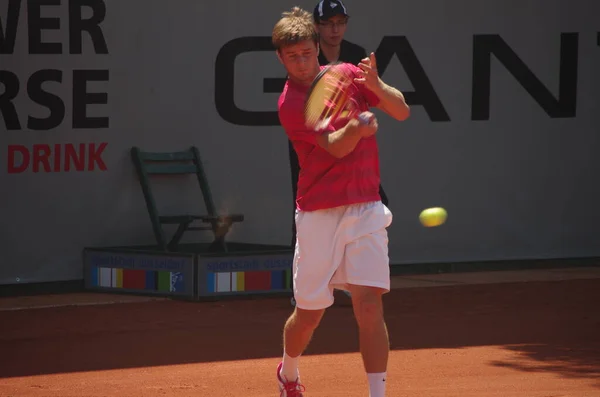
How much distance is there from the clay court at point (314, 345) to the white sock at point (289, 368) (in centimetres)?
39

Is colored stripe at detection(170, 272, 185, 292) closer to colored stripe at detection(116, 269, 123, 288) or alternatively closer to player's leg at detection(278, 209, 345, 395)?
colored stripe at detection(116, 269, 123, 288)

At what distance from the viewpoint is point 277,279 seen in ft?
27.2

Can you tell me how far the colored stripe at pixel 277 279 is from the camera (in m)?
8.27

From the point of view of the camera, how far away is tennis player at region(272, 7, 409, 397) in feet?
15.6

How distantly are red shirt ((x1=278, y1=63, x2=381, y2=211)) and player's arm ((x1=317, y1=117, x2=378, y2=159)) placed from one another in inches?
5.4

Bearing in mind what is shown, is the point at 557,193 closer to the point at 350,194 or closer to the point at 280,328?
the point at 280,328

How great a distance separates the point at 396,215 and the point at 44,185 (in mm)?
2762

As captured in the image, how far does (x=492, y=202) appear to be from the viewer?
31.7ft

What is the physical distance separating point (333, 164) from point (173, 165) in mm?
4134

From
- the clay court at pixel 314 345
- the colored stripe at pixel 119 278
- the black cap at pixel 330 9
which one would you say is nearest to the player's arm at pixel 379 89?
the clay court at pixel 314 345

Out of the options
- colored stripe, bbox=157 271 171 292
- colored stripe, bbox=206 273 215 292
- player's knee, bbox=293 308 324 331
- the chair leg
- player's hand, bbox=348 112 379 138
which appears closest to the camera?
player's hand, bbox=348 112 379 138

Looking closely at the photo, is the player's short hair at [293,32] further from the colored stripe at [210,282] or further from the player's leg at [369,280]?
the colored stripe at [210,282]

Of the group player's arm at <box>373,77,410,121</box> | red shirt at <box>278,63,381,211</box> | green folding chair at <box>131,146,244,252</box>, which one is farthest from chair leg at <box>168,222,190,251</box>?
player's arm at <box>373,77,410,121</box>

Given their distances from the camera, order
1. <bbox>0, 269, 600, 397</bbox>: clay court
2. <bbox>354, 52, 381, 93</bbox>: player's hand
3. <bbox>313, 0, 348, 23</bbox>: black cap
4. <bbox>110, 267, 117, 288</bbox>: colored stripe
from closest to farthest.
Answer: <bbox>354, 52, 381, 93</bbox>: player's hand < <bbox>0, 269, 600, 397</bbox>: clay court < <bbox>313, 0, 348, 23</bbox>: black cap < <bbox>110, 267, 117, 288</bbox>: colored stripe
